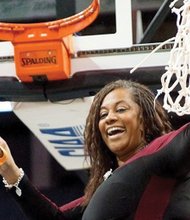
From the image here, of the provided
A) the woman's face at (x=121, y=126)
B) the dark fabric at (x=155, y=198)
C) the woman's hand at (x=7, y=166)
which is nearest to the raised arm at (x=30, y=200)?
the woman's hand at (x=7, y=166)

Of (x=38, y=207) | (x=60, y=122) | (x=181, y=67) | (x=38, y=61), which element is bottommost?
(x=60, y=122)

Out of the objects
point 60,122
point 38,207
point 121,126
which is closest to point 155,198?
→ point 121,126

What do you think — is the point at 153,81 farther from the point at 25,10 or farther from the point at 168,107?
the point at 168,107

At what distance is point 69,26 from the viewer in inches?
65.9

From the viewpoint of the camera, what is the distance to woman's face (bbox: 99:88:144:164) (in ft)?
3.32

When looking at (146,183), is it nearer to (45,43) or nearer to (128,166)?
(128,166)

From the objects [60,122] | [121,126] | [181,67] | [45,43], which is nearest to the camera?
[181,67]

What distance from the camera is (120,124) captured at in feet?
3.33

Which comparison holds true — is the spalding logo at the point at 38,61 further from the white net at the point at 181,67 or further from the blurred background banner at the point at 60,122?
the white net at the point at 181,67

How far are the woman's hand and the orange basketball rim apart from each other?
60 centimetres

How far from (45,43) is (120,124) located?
0.75 metres

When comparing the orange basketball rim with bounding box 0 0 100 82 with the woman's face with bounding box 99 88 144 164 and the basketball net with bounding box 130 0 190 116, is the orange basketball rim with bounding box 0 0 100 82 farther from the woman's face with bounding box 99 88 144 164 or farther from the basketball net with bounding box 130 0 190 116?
the basketball net with bounding box 130 0 190 116

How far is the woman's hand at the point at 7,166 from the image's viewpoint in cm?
112

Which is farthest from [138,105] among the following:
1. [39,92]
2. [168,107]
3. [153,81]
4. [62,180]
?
[62,180]
